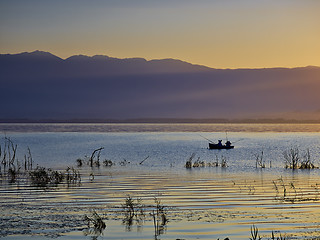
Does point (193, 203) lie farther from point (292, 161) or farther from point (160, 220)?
point (292, 161)

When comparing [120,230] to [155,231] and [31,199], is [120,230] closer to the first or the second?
[155,231]

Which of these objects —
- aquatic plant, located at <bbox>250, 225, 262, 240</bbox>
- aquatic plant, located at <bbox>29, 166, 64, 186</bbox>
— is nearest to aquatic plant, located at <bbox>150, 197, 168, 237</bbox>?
aquatic plant, located at <bbox>250, 225, 262, 240</bbox>

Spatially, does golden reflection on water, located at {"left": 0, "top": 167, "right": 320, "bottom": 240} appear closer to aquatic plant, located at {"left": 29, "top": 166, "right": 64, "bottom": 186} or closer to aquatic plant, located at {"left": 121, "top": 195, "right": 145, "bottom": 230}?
aquatic plant, located at {"left": 121, "top": 195, "right": 145, "bottom": 230}

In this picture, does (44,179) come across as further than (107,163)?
No

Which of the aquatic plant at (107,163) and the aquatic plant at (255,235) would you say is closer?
the aquatic plant at (255,235)

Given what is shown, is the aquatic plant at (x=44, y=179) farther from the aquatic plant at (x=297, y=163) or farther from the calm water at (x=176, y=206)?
the aquatic plant at (x=297, y=163)

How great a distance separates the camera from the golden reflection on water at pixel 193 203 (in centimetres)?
1625

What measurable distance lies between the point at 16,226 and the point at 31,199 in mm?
5882

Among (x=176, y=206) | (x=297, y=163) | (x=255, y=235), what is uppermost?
(x=255, y=235)

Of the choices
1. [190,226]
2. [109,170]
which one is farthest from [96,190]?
[109,170]

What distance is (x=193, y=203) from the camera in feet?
68.4

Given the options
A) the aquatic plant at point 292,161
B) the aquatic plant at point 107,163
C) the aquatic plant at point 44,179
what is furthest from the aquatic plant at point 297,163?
the aquatic plant at point 44,179

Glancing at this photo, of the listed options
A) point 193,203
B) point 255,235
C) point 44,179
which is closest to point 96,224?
point 255,235

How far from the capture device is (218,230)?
16109 millimetres
